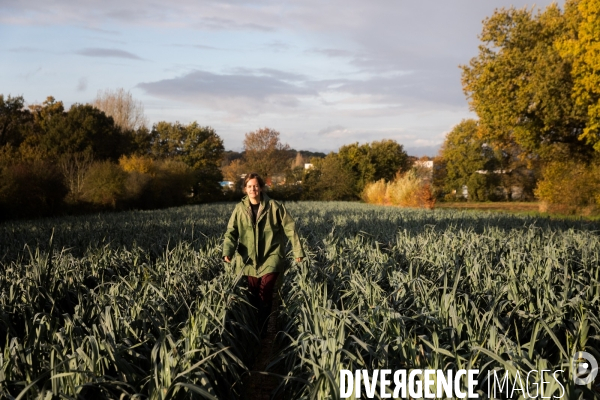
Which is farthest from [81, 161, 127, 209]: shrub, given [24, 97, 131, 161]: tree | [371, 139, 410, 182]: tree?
[371, 139, 410, 182]: tree

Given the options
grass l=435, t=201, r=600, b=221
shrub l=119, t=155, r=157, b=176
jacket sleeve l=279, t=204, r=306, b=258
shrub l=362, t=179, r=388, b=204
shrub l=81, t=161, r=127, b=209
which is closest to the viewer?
jacket sleeve l=279, t=204, r=306, b=258

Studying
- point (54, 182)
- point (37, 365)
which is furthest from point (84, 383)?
point (54, 182)

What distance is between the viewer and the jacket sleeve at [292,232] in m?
4.92

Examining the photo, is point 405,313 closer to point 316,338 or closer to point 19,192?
point 316,338

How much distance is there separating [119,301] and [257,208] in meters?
1.78

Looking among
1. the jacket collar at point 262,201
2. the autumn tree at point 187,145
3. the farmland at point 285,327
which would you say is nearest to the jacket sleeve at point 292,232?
the jacket collar at point 262,201

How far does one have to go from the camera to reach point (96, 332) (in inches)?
124

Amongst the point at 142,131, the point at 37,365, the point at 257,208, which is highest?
the point at 142,131

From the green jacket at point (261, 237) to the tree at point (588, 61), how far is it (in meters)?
16.8

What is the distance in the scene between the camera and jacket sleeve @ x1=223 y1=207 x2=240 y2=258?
5008 mm

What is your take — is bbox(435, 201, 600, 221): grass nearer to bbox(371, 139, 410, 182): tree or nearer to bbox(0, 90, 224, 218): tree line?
bbox(371, 139, 410, 182): tree

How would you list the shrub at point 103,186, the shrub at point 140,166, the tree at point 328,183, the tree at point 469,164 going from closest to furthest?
the shrub at point 103,186 < the shrub at point 140,166 < the tree at point 328,183 < the tree at point 469,164

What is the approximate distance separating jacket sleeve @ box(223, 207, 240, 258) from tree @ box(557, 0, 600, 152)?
1702cm

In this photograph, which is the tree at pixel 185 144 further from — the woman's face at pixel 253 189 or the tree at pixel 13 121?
the woman's face at pixel 253 189
